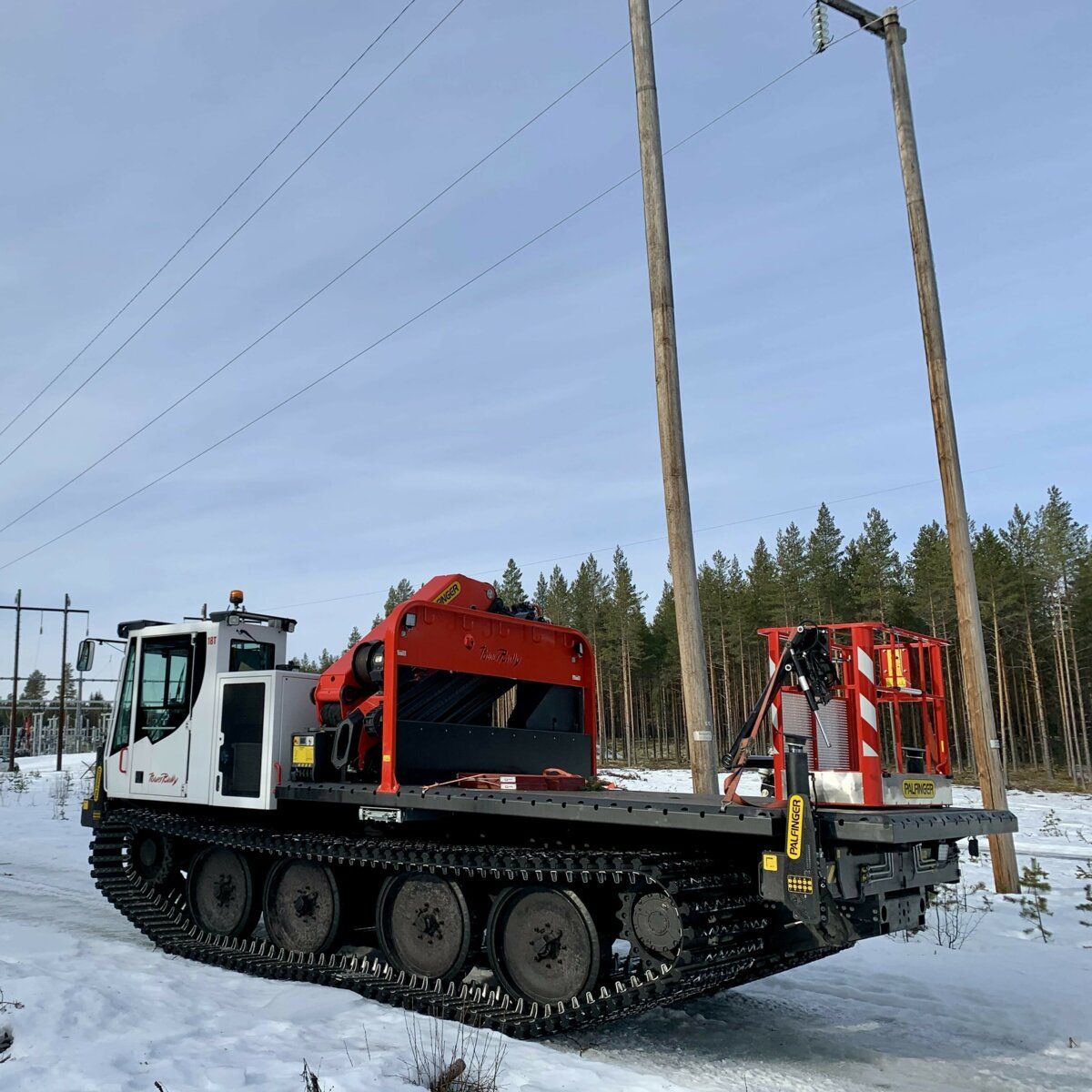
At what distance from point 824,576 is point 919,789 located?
4532 cm

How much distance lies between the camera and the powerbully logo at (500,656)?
30.5 feet

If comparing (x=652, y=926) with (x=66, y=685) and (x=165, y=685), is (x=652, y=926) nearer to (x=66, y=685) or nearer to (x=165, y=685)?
(x=165, y=685)

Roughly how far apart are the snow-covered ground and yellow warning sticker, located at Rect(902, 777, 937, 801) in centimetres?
163

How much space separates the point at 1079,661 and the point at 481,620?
55468mm

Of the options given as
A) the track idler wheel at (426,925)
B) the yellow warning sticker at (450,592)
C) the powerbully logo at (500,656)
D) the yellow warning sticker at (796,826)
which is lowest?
the track idler wheel at (426,925)

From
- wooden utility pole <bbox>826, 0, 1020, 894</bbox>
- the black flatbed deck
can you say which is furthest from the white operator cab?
wooden utility pole <bbox>826, 0, 1020, 894</bbox>

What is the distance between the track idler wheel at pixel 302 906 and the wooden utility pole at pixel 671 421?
3.41 m

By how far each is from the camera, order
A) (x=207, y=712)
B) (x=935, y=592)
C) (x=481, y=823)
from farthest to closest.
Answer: (x=935, y=592)
(x=207, y=712)
(x=481, y=823)

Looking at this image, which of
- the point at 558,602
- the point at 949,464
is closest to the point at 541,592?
the point at 558,602

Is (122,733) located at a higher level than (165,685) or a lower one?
lower

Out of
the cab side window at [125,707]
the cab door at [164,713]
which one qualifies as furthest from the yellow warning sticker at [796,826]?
the cab side window at [125,707]

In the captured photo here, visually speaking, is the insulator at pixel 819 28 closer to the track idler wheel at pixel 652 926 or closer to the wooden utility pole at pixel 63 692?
the track idler wheel at pixel 652 926

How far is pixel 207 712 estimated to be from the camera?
9641 millimetres

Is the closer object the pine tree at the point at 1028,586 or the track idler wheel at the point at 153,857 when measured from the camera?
the track idler wheel at the point at 153,857
